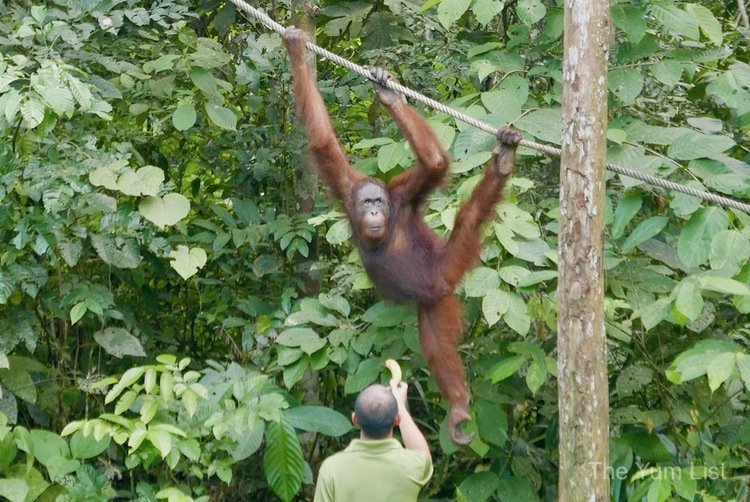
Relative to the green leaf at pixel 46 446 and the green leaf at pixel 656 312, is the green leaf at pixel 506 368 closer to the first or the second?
the green leaf at pixel 656 312

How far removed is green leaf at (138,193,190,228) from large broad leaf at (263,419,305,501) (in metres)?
1.23

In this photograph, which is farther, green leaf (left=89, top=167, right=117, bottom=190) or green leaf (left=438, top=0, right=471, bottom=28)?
green leaf (left=89, top=167, right=117, bottom=190)

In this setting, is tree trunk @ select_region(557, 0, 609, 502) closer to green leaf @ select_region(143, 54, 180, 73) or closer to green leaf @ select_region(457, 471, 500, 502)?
green leaf @ select_region(457, 471, 500, 502)

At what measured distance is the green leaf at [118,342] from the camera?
5930 mm

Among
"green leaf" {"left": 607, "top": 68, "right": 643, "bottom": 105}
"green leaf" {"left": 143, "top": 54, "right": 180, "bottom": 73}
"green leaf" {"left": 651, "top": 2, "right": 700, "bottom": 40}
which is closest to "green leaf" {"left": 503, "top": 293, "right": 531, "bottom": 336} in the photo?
"green leaf" {"left": 607, "top": 68, "right": 643, "bottom": 105}

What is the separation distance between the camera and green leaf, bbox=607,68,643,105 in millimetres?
4992

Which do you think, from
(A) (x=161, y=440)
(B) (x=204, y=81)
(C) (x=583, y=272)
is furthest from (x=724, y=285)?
(B) (x=204, y=81)

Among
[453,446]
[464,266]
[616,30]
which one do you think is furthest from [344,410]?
[616,30]

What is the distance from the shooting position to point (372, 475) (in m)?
3.68

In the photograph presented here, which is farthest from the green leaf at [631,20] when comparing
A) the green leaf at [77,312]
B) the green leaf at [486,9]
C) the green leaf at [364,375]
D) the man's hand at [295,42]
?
the green leaf at [77,312]

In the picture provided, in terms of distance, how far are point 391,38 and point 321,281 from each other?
175 centimetres

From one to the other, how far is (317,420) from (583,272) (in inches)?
78.0

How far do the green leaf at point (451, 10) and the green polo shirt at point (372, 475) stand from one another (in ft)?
6.93

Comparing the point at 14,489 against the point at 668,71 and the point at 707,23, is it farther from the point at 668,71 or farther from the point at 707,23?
the point at 707,23
